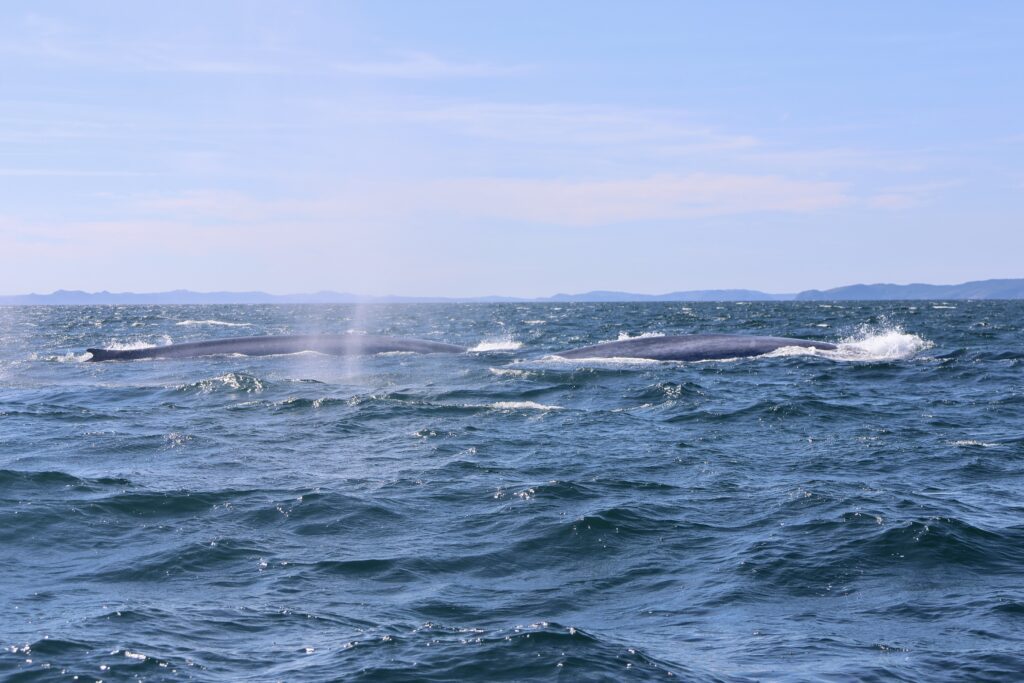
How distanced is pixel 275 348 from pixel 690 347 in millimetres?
15311

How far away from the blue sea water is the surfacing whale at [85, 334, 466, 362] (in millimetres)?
12537

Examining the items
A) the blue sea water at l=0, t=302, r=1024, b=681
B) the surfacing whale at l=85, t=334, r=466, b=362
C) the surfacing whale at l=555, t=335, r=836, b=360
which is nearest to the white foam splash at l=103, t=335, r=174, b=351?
the surfacing whale at l=85, t=334, r=466, b=362

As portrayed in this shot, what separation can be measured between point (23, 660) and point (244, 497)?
609 cm

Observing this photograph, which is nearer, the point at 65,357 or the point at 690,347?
the point at 690,347

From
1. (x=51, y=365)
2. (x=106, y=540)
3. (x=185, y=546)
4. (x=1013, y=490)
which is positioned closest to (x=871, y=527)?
(x=1013, y=490)

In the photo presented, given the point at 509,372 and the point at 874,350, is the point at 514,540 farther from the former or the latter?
the point at 874,350

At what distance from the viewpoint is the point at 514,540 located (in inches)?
474

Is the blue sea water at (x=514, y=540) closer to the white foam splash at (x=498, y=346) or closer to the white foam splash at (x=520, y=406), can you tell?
the white foam splash at (x=520, y=406)

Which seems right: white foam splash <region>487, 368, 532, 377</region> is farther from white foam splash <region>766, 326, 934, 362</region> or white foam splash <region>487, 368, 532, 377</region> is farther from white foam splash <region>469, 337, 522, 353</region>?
white foam splash <region>766, 326, 934, 362</region>

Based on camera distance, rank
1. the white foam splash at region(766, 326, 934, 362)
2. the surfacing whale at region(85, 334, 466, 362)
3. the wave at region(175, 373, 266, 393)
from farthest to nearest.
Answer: the surfacing whale at region(85, 334, 466, 362), the white foam splash at region(766, 326, 934, 362), the wave at region(175, 373, 266, 393)

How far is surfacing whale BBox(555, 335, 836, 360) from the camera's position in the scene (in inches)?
1395

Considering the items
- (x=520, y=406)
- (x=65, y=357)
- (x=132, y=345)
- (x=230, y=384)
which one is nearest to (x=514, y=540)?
(x=520, y=406)

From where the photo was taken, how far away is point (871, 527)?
12.2 meters

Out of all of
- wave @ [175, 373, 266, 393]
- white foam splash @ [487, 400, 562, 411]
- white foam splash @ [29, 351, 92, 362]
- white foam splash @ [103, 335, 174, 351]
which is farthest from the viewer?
white foam splash @ [29, 351, 92, 362]
